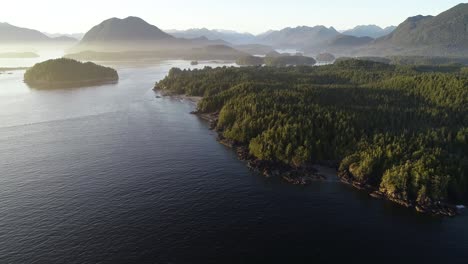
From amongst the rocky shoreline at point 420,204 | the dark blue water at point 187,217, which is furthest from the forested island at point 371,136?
the dark blue water at point 187,217

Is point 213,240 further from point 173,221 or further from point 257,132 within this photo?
point 257,132

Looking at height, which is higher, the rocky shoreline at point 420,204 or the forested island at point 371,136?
the forested island at point 371,136

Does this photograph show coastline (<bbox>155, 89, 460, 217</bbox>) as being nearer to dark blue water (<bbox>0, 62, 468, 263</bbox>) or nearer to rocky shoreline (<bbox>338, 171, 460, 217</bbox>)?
rocky shoreline (<bbox>338, 171, 460, 217</bbox>)

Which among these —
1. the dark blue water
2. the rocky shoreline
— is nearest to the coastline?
the rocky shoreline

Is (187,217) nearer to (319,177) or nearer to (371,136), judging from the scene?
(319,177)

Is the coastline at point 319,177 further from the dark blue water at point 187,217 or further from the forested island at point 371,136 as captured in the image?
the dark blue water at point 187,217

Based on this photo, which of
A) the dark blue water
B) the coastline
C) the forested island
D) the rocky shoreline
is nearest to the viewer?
the dark blue water

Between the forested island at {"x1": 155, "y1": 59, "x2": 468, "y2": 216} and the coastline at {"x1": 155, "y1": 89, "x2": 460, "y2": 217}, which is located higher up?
the forested island at {"x1": 155, "y1": 59, "x2": 468, "y2": 216}
